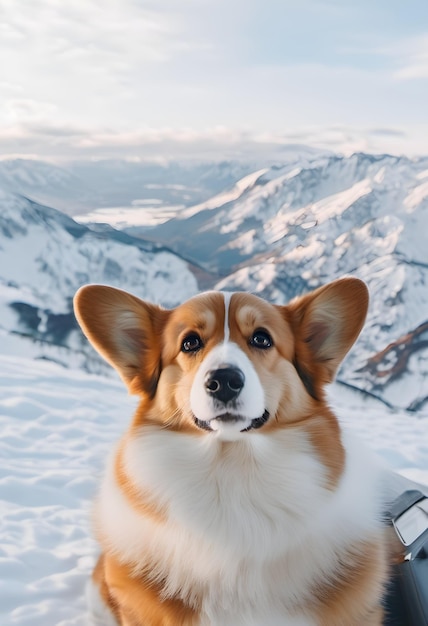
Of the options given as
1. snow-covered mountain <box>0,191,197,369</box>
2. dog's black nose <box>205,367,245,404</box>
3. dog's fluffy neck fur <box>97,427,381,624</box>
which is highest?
dog's black nose <box>205,367,245,404</box>

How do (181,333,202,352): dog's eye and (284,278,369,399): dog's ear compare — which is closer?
(181,333,202,352): dog's eye

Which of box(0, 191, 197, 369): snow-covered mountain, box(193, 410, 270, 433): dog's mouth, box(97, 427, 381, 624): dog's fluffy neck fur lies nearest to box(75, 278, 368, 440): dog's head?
box(193, 410, 270, 433): dog's mouth


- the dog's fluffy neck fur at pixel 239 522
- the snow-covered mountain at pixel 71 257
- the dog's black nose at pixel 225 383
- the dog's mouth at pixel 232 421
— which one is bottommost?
the snow-covered mountain at pixel 71 257

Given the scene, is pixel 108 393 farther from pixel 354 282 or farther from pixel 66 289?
pixel 66 289

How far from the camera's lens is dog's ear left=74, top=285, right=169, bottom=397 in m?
3.15

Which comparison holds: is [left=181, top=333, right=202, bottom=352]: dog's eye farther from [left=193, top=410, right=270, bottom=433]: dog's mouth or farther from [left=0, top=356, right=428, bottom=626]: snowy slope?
[left=0, top=356, right=428, bottom=626]: snowy slope

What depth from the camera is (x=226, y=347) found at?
9.28 ft

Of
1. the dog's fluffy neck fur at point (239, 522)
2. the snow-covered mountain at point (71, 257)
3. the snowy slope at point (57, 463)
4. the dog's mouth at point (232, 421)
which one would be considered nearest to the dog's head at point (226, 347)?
the dog's mouth at point (232, 421)

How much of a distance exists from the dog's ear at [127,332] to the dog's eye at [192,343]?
0.22 meters

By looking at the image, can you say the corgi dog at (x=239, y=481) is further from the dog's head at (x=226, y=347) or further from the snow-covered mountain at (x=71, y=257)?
the snow-covered mountain at (x=71, y=257)

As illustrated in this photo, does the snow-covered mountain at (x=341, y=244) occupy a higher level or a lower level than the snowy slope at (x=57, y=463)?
lower

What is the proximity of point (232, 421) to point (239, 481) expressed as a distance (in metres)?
0.32

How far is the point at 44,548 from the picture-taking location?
421 centimetres

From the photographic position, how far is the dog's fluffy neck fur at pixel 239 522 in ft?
9.13
